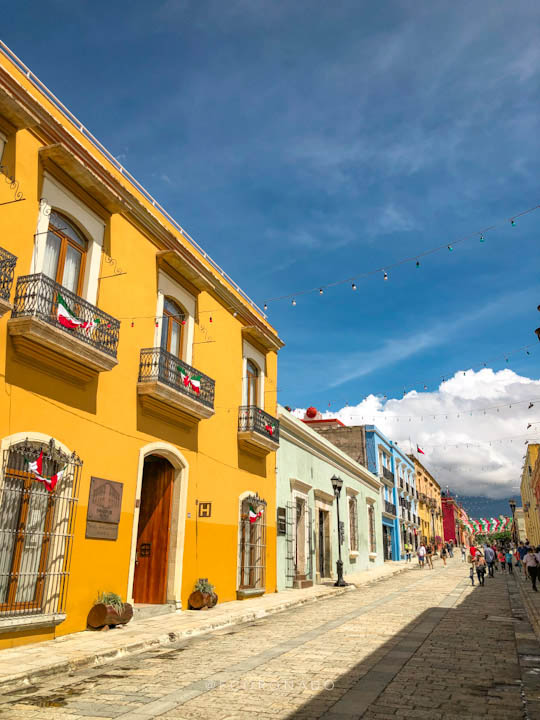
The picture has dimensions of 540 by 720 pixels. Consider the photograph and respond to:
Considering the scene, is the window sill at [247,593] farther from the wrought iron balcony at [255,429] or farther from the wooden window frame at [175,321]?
the wooden window frame at [175,321]

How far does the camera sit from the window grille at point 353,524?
27070 millimetres

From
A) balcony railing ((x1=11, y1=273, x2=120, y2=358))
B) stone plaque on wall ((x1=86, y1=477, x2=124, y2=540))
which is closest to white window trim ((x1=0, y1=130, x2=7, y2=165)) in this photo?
balcony railing ((x1=11, y1=273, x2=120, y2=358))

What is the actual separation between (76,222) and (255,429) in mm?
7712

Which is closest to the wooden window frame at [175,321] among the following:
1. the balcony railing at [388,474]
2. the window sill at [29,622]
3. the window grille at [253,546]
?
the window grille at [253,546]

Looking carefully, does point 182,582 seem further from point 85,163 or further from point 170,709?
point 85,163

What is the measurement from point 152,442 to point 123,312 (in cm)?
276

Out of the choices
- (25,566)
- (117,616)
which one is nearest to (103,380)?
(25,566)

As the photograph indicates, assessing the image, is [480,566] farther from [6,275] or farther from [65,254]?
[6,275]

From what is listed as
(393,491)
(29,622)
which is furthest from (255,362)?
(393,491)

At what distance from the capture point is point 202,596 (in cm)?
1231

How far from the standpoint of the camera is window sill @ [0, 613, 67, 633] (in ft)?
24.8

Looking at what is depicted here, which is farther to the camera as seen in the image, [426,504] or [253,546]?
[426,504]

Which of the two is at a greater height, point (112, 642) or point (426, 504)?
point (426, 504)

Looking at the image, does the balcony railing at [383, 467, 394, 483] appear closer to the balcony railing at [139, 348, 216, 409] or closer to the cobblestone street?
the balcony railing at [139, 348, 216, 409]
